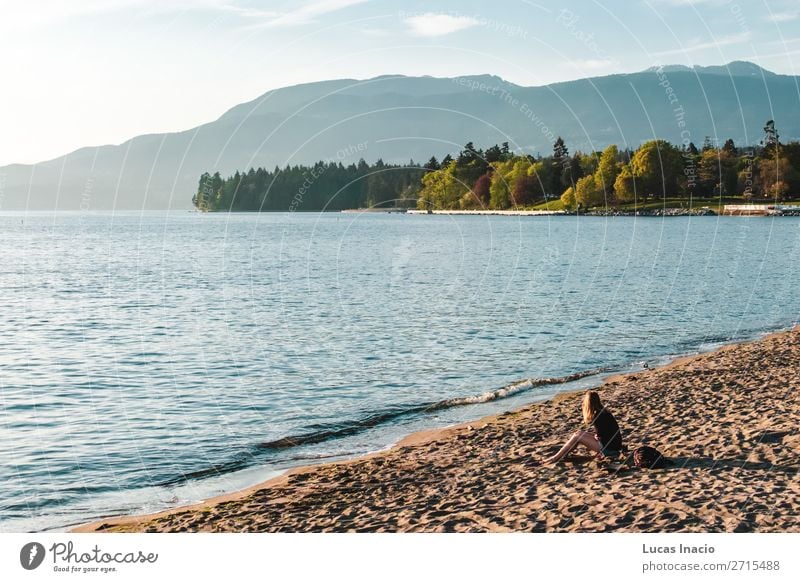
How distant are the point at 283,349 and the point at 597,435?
79.6ft

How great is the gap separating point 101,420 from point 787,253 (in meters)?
90.1

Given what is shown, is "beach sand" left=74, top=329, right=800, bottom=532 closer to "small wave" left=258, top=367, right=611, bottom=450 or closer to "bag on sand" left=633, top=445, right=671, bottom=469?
"bag on sand" left=633, top=445, right=671, bottom=469

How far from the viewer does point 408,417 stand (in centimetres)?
2528

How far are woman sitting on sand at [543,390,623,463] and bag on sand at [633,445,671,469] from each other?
1.76ft

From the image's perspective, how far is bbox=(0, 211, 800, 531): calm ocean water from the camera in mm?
20938

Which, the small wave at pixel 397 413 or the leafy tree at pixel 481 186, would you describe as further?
the leafy tree at pixel 481 186

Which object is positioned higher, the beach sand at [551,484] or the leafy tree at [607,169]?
the leafy tree at [607,169]

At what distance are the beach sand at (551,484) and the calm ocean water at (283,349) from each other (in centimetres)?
234

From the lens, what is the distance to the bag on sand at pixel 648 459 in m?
15.3

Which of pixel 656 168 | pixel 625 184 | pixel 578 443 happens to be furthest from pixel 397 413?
pixel 656 168

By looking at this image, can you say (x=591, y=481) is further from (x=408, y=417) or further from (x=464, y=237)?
(x=464, y=237)

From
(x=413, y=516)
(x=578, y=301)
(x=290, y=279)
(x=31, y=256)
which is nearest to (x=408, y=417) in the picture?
(x=413, y=516)

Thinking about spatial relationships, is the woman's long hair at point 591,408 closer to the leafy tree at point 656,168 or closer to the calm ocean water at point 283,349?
the calm ocean water at point 283,349

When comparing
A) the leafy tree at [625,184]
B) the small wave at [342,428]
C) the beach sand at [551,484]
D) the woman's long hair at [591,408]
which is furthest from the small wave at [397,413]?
the leafy tree at [625,184]
